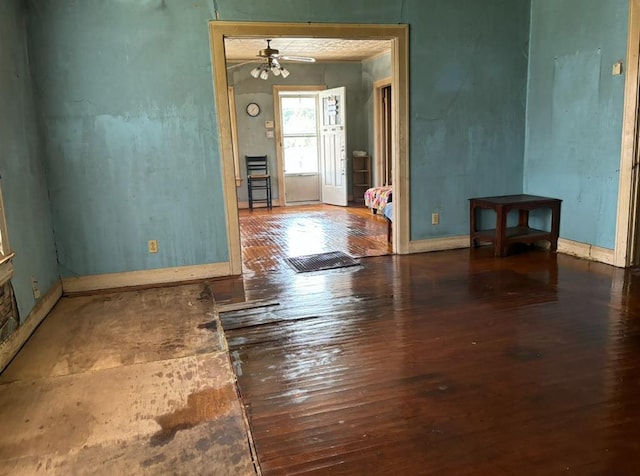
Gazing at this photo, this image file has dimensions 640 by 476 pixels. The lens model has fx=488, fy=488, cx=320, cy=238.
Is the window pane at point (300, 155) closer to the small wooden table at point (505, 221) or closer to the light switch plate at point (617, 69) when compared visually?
the small wooden table at point (505, 221)

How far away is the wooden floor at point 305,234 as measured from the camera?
17.4ft

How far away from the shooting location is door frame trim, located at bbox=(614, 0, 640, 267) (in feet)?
13.2

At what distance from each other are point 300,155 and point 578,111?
611 centimetres

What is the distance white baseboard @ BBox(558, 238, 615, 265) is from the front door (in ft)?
15.4

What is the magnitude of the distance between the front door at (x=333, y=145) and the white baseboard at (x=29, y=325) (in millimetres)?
5824

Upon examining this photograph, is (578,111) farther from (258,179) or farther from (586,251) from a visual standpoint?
(258,179)

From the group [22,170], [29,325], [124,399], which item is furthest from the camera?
[22,170]

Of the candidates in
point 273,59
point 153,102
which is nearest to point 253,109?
point 273,59

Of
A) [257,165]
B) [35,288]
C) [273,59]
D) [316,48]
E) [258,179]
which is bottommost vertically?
[35,288]

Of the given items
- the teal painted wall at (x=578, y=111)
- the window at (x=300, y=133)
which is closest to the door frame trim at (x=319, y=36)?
the teal painted wall at (x=578, y=111)

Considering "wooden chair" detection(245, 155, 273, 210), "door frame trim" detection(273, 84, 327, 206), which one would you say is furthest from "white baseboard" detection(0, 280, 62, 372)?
"door frame trim" detection(273, 84, 327, 206)

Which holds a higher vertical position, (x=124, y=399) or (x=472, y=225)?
(x=472, y=225)

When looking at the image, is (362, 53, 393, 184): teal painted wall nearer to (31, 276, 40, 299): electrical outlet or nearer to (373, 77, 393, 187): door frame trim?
(373, 77, 393, 187): door frame trim

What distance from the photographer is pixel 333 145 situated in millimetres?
9227
